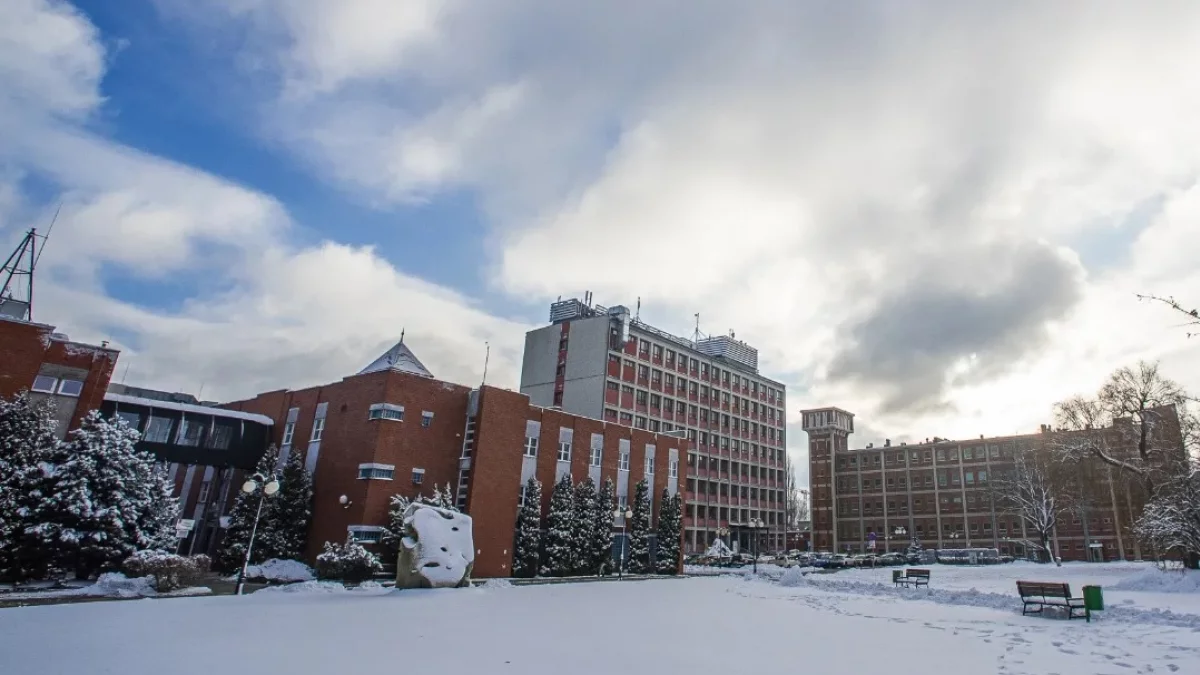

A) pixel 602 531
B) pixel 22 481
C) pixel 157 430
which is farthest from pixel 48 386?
pixel 602 531

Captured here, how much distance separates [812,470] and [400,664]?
336 ft

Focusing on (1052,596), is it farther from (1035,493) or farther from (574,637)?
(1035,493)

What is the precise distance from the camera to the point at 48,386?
26453 millimetres

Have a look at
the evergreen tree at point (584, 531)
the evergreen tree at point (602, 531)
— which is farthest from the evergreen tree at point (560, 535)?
the evergreen tree at point (602, 531)

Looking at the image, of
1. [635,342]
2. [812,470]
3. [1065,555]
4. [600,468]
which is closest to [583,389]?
[635,342]

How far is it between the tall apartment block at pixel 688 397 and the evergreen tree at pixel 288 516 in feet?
120

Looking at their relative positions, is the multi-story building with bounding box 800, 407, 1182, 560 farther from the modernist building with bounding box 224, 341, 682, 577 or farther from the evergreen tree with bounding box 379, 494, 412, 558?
the evergreen tree with bounding box 379, 494, 412, 558

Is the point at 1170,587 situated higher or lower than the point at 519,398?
lower

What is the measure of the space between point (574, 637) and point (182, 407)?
29.0 metres

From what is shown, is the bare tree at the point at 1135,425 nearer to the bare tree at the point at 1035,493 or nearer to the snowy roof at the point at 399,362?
the bare tree at the point at 1035,493

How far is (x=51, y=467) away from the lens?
Result: 2344cm

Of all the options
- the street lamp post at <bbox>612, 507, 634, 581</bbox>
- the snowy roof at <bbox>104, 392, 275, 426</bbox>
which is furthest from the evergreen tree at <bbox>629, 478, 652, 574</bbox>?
the snowy roof at <bbox>104, 392, 275, 426</bbox>

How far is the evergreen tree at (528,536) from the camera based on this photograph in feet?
114

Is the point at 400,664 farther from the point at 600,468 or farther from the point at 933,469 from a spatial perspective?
the point at 933,469
